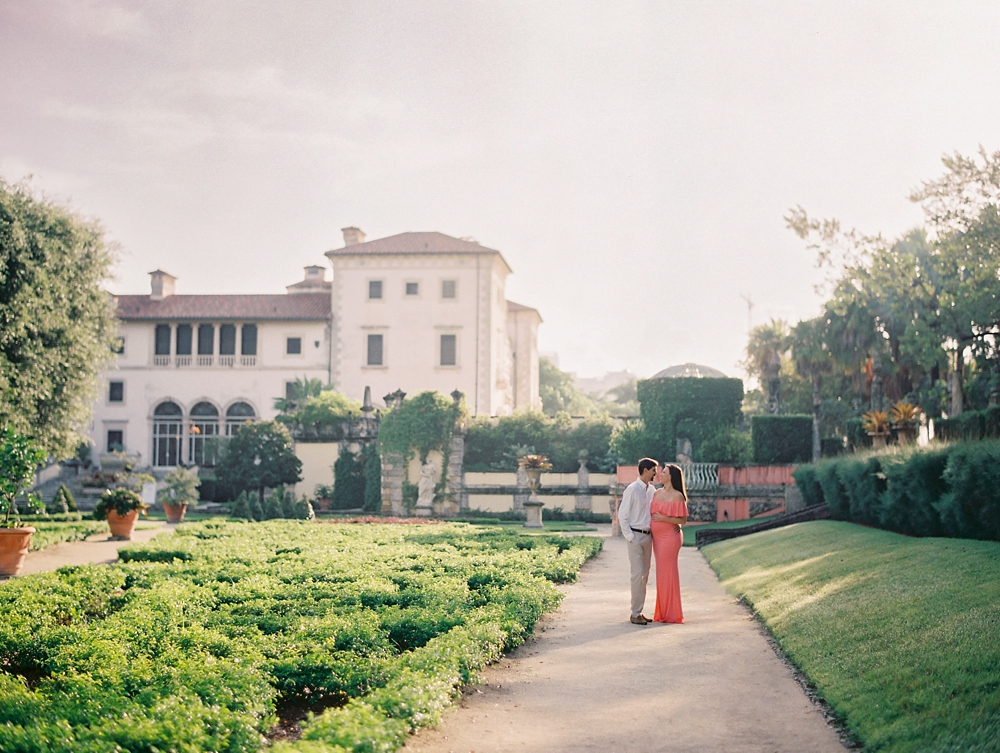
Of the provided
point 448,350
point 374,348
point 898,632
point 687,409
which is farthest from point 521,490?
point 898,632

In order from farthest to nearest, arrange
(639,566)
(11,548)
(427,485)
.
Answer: (427,485), (11,548), (639,566)

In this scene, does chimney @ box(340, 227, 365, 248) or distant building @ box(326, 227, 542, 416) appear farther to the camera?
chimney @ box(340, 227, 365, 248)

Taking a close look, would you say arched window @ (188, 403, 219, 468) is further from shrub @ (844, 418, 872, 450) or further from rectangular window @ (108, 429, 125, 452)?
shrub @ (844, 418, 872, 450)

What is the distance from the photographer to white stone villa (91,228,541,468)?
53156 mm

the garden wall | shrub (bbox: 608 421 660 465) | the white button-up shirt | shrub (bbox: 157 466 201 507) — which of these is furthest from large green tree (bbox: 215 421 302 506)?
the white button-up shirt

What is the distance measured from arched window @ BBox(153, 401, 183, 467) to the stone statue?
84.5 feet

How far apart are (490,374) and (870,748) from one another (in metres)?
47.3

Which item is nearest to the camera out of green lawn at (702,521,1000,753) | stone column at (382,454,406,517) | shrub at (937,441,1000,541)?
green lawn at (702,521,1000,753)

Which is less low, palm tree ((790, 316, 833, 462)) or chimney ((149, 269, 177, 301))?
chimney ((149, 269, 177, 301))

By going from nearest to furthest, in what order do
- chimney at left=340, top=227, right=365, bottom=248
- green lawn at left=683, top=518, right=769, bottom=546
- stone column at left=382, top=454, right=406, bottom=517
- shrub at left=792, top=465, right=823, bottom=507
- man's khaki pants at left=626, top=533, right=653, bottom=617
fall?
man's khaki pants at left=626, top=533, right=653, bottom=617 < green lawn at left=683, top=518, right=769, bottom=546 < shrub at left=792, top=465, right=823, bottom=507 < stone column at left=382, top=454, right=406, bottom=517 < chimney at left=340, top=227, right=365, bottom=248

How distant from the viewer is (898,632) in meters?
7.68

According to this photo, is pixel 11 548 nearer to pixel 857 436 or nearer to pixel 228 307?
pixel 857 436

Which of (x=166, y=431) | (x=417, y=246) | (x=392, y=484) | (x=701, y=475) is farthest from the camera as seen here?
(x=166, y=431)

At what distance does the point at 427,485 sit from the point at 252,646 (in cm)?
2618
